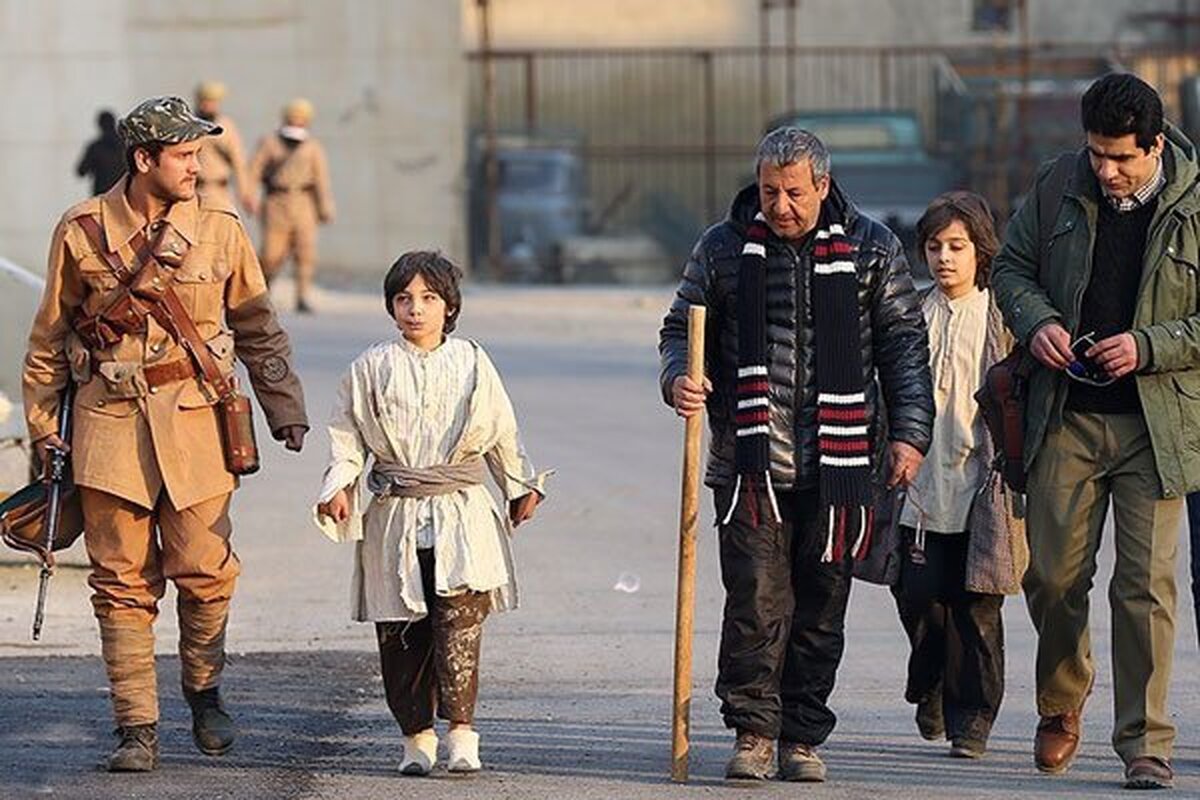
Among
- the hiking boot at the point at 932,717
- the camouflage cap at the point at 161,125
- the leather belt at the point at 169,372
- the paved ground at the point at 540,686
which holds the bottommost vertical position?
the paved ground at the point at 540,686

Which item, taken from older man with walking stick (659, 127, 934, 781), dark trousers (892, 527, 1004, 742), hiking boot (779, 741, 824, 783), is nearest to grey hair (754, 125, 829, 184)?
older man with walking stick (659, 127, 934, 781)

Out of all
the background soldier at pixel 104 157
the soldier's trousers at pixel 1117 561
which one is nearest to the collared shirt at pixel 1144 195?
the soldier's trousers at pixel 1117 561

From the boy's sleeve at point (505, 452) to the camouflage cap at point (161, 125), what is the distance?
977 millimetres

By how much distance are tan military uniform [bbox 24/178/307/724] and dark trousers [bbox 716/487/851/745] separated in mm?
1318

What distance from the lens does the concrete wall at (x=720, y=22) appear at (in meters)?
39.7

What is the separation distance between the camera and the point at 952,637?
26.4ft

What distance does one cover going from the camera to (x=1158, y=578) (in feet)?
24.4

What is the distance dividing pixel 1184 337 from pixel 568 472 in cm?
733

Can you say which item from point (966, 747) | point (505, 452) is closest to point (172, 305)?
point (505, 452)

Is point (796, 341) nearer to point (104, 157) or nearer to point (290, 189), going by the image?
point (104, 157)

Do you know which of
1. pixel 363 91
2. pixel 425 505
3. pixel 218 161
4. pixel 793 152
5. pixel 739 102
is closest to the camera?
pixel 793 152

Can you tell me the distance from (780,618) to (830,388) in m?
0.63

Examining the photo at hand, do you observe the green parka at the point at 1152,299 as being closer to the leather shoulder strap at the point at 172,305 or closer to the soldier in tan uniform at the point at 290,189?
the leather shoulder strap at the point at 172,305

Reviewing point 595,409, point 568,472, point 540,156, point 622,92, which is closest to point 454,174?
point 540,156
